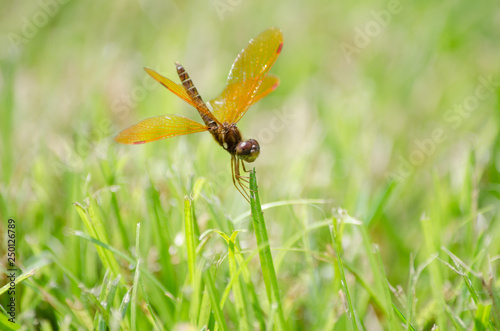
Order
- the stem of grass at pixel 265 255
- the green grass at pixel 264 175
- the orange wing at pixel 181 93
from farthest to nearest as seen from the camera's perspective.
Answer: the orange wing at pixel 181 93 < the green grass at pixel 264 175 < the stem of grass at pixel 265 255

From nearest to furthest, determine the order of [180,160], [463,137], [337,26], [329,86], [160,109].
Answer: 1. [180,160]
2. [463,137]
3. [160,109]
4. [329,86]
5. [337,26]

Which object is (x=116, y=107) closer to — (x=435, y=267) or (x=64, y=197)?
(x=64, y=197)

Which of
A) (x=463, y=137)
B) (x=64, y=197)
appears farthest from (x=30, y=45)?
(x=463, y=137)

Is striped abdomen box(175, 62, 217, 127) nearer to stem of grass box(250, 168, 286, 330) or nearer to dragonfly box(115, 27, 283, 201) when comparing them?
dragonfly box(115, 27, 283, 201)

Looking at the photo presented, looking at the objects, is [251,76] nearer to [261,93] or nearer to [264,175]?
[261,93]

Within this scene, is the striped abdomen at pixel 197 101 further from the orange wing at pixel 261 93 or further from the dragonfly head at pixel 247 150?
the dragonfly head at pixel 247 150

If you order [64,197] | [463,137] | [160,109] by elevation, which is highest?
[160,109]

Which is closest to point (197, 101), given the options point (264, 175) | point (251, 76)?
point (251, 76)

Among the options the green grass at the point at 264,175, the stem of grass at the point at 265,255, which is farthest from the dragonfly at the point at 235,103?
the stem of grass at the point at 265,255
